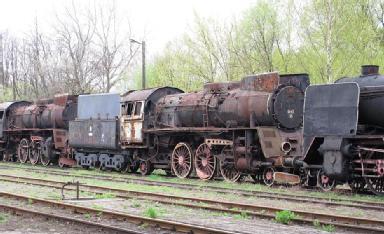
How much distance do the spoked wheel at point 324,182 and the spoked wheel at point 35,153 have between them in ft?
60.4

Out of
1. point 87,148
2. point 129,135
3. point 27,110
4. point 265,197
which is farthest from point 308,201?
point 27,110

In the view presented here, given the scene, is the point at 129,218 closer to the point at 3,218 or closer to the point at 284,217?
the point at 3,218

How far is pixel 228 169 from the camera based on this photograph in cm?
1911

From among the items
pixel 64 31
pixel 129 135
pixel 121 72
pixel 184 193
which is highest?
pixel 64 31

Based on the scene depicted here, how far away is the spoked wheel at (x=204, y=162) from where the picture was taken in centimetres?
1944

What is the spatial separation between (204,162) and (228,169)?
1021 millimetres

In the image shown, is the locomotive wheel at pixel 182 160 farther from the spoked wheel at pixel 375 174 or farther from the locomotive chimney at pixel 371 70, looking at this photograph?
the locomotive chimney at pixel 371 70

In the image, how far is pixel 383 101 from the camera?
42.7ft

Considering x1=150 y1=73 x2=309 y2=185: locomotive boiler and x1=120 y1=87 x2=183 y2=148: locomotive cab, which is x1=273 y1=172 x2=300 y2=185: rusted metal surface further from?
x1=120 y1=87 x2=183 y2=148: locomotive cab

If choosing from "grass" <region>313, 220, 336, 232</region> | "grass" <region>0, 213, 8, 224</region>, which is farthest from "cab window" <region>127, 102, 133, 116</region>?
"grass" <region>313, 220, 336, 232</region>

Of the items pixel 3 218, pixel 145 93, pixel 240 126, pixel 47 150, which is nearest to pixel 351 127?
pixel 240 126

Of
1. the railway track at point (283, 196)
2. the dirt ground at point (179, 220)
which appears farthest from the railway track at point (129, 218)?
the railway track at point (283, 196)

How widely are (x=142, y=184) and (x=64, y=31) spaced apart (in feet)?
109

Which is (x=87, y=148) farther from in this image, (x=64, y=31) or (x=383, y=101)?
(x=64, y=31)
